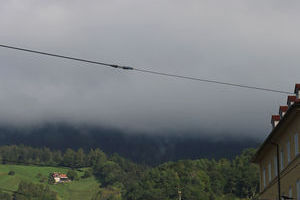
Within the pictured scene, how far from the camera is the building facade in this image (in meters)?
50.8

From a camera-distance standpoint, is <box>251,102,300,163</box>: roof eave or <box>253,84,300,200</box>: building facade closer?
<box>251,102,300,163</box>: roof eave

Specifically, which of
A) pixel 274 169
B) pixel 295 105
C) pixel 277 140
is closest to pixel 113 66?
pixel 295 105

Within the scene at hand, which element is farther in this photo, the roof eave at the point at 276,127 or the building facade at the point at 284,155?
the building facade at the point at 284,155

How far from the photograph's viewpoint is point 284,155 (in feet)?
186

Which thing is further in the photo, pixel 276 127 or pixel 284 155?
pixel 284 155

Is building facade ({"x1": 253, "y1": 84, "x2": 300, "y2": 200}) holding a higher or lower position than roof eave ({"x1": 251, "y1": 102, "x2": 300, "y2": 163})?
lower

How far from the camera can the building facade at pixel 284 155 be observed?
167ft

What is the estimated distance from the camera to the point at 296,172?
168ft

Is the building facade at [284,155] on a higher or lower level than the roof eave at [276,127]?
lower

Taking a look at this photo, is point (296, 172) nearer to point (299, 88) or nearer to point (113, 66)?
point (299, 88)

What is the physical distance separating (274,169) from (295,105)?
17136 millimetres

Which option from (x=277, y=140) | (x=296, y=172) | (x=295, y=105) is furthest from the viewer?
(x=277, y=140)

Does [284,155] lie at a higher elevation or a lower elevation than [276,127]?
lower

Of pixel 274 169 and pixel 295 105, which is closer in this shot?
pixel 295 105
